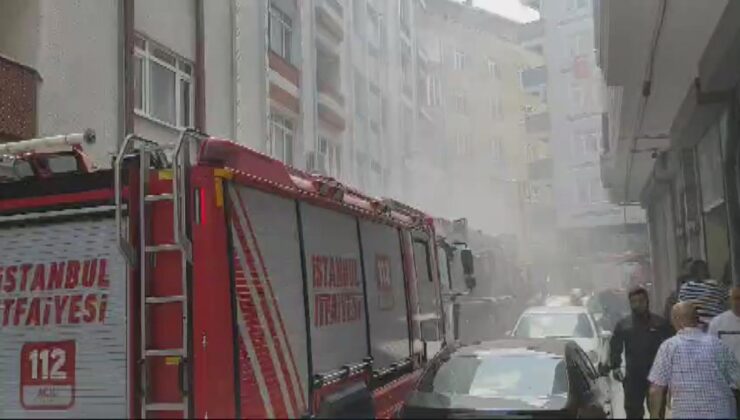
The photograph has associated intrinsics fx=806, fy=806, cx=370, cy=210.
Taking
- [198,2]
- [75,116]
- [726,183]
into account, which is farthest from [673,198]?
[75,116]

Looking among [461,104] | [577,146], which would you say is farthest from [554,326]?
[577,146]

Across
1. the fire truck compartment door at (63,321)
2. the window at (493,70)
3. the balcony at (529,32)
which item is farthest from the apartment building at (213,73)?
the balcony at (529,32)

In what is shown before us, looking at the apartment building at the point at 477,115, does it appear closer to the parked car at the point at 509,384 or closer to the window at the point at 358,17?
the window at the point at 358,17

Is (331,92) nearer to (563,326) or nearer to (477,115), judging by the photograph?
(563,326)

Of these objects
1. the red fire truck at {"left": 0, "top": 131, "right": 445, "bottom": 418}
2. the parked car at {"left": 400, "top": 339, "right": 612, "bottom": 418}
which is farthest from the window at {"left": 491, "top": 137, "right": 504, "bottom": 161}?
the red fire truck at {"left": 0, "top": 131, "right": 445, "bottom": 418}

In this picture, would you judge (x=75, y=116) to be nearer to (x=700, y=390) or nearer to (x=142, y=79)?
(x=142, y=79)

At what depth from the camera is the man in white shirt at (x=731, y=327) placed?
613 centimetres

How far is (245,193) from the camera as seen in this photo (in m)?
4.07

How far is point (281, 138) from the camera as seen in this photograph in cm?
1762

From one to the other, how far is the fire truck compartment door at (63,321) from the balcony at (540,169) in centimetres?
3624

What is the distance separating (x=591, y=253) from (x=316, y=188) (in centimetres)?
3315

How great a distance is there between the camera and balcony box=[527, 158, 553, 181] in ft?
129

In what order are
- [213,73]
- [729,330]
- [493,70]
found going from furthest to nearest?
[493,70] → [213,73] → [729,330]

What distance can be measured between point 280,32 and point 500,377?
13.5m
